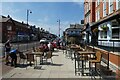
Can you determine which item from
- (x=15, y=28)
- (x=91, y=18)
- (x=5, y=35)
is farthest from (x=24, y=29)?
(x=91, y=18)

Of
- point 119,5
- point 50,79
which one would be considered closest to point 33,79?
point 50,79

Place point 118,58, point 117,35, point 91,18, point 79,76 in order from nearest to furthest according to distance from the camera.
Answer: point 79,76, point 118,58, point 117,35, point 91,18

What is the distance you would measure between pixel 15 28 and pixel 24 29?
17.1 m

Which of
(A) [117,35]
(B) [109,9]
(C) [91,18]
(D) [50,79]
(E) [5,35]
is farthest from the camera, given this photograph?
(E) [5,35]

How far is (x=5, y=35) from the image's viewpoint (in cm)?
7275

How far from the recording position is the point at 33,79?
1007 cm

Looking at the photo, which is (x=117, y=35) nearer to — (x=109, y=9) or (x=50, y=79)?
(x=109, y=9)

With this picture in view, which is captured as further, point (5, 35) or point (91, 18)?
point (5, 35)

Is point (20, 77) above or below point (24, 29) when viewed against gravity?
below

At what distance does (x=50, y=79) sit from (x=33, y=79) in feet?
2.43

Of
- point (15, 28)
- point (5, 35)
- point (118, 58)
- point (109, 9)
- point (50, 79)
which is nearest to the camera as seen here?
point (50, 79)

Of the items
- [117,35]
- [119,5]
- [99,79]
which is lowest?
[99,79]

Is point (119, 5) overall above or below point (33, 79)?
above

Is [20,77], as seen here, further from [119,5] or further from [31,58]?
[119,5]
